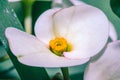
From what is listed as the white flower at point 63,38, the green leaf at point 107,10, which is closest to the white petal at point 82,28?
the white flower at point 63,38

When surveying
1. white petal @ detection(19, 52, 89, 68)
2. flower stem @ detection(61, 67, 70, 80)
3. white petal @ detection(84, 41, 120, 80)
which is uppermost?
white petal @ detection(19, 52, 89, 68)

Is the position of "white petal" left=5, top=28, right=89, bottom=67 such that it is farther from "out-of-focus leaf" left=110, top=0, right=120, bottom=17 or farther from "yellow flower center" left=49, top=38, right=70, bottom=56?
"out-of-focus leaf" left=110, top=0, right=120, bottom=17

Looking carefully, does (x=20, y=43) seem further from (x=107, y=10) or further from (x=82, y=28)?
Answer: (x=107, y=10)

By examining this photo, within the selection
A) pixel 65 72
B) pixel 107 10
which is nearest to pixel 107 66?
pixel 65 72

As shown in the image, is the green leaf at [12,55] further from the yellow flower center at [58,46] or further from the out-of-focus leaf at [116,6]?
the out-of-focus leaf at [116,6]

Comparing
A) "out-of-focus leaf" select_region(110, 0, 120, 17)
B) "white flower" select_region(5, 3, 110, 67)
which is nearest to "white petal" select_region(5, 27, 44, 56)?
"white flower" select_region(5, 3, 110, 67)
